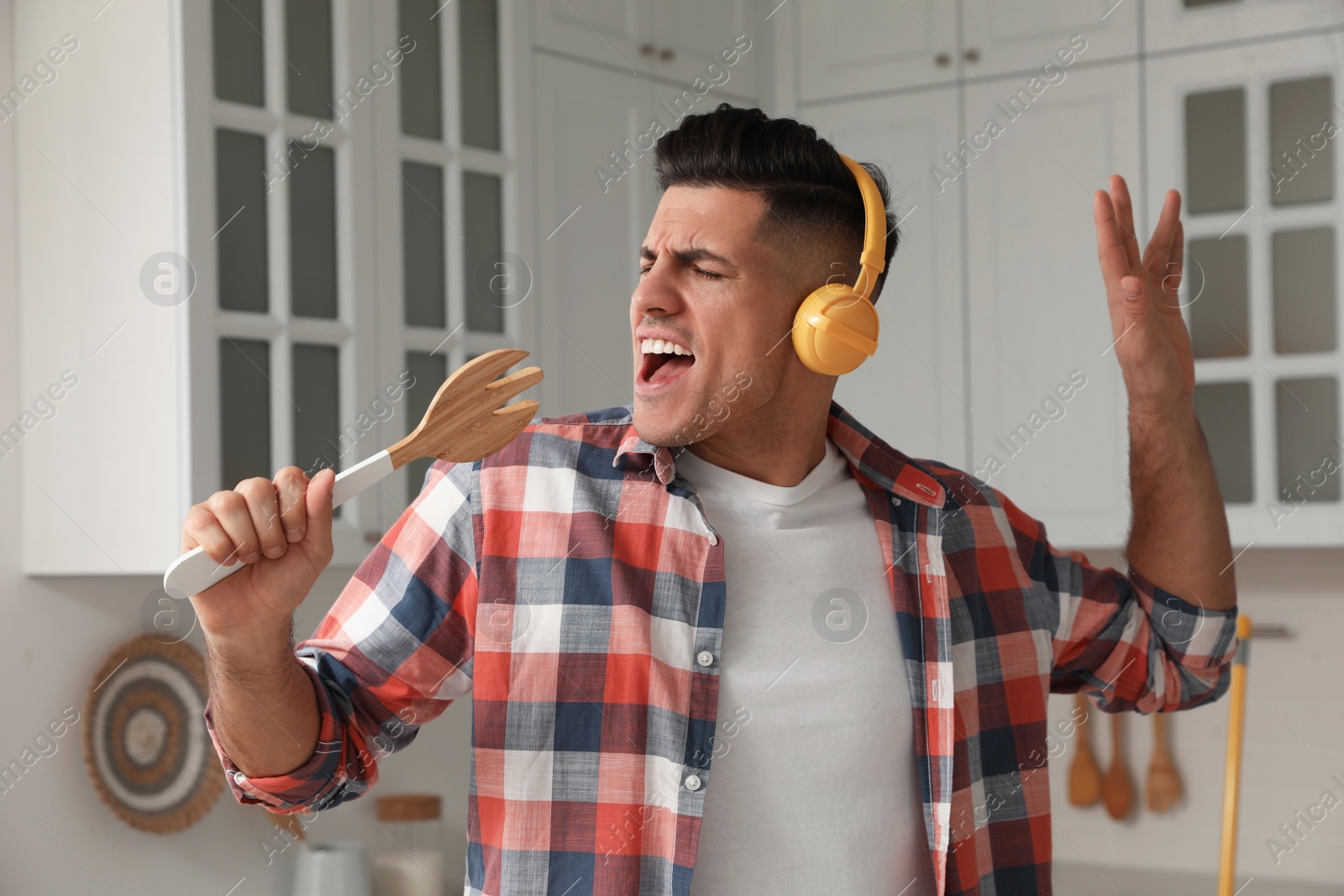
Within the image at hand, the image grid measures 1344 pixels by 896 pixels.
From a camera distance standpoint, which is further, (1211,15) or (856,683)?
(1211,15)

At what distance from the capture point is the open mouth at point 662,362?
115 centimetres

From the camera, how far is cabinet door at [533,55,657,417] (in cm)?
227

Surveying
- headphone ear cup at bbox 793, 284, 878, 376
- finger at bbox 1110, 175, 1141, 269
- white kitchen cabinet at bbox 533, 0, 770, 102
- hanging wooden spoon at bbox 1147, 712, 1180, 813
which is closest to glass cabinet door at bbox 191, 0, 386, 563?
white kitchen cabinet at bbox 533, 0, 770, 102

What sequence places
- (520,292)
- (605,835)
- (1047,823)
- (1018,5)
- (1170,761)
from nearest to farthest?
(605,835), (1047,823), (520,292), (1018,5), (1170,761)

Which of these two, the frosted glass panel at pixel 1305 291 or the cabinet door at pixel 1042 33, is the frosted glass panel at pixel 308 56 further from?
the frosted glass panel at pixel 1305 291

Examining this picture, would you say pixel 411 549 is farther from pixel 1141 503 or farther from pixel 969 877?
pixel 1141 503

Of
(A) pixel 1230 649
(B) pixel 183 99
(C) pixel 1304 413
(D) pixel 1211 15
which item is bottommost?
(A) pixel 1230 649

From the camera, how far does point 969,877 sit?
1125mm

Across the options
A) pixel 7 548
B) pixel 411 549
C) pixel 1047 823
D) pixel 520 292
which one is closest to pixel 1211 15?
pixel 520 292

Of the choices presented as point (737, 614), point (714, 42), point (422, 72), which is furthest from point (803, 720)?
point (714, 42)

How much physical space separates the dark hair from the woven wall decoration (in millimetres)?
1182

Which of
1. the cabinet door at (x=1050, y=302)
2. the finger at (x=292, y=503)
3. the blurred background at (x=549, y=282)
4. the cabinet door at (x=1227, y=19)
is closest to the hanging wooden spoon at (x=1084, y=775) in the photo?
the blurred background at (x=549, y=282)

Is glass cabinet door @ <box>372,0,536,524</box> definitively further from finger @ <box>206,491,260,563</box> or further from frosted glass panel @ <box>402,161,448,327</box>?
finger @ <box>206,491,260,563</box>

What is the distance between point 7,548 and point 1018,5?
2.04m
